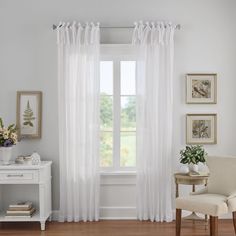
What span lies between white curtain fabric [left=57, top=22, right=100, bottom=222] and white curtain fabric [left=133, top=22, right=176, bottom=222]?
55 centimetres

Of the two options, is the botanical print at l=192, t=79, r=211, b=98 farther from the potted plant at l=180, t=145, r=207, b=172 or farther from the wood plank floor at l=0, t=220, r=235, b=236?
the wood plank floor at l=0, t=220, r=235, b=236

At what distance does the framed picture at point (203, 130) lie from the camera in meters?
5.66

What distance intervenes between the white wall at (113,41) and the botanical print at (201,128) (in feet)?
0.47

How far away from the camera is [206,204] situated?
451cm

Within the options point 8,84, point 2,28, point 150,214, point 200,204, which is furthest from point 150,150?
point 2,28

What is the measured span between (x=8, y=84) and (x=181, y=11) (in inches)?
97.2

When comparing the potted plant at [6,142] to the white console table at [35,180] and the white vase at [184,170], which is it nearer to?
the white console table at [35,180]

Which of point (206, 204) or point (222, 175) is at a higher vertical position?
point (222, 175)

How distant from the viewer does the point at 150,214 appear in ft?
18.1

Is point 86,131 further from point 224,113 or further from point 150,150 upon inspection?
point 224,113

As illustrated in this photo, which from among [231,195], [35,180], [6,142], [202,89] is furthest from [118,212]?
[202,89]

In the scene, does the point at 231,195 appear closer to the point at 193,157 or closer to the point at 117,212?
the point at 193,157

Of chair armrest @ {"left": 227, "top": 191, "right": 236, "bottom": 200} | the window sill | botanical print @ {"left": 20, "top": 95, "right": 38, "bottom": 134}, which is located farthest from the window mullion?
chair armrest @ {"left": 227, "top": 191, "right": 236, "bottom": 200}

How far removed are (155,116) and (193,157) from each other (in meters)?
0.71
